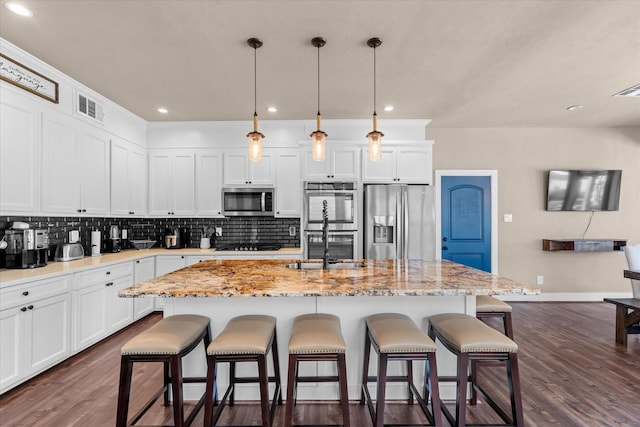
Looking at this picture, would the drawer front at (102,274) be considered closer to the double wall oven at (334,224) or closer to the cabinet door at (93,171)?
the cabinet door at (93,171)

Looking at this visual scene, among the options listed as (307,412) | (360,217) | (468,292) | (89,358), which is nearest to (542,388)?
(468,292)

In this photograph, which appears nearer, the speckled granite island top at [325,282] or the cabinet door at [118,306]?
the speckled granite island top at [325,282]

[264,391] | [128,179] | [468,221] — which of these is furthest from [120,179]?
[468,221]

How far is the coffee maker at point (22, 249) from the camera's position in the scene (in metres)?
2.62

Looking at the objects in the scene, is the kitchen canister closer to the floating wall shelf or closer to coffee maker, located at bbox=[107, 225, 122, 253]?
coffee maker, located at bbox=[107, 225, 122, 253]

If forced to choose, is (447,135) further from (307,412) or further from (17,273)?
(17,273)

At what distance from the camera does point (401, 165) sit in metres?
4.45

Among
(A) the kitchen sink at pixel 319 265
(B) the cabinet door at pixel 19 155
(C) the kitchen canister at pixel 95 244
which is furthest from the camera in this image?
(C) the kitchen canister at pixel 95 244

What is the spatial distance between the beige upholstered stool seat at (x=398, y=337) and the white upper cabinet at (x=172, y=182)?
11.7 ft

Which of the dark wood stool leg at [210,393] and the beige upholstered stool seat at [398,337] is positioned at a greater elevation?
the beige upholstered stool seat at [398,337]

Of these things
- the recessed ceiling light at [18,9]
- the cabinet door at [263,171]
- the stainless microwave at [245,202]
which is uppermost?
the recessed ceiling light at [18,9]

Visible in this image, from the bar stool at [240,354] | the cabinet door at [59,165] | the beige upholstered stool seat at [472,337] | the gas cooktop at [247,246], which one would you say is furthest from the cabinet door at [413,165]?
the cabinet door at [59,165]

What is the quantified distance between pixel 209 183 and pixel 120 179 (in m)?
1.08

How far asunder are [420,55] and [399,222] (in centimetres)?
209
